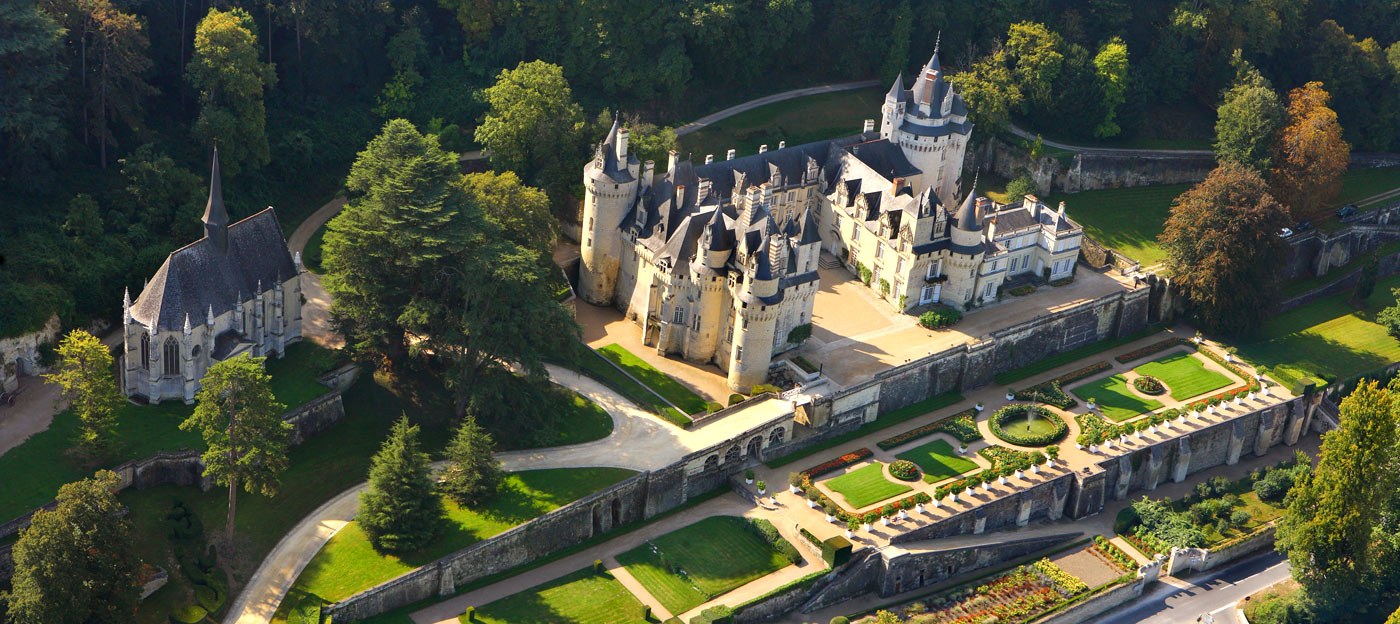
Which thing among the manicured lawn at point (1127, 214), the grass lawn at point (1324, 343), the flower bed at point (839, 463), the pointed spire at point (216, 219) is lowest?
the flower bed at point (839, 463)

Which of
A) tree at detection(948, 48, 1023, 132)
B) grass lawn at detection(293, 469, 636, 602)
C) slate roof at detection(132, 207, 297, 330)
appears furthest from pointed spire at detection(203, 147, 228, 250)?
tree at detection(948, 48, 1023, 132)

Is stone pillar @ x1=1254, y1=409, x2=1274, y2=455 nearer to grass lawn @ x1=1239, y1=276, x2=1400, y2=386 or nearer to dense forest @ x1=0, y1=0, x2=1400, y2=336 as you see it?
grass lawn @ x1=1239, y1=276, x2=1400, y2=386

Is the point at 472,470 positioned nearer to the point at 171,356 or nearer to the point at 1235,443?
the point at 171,356

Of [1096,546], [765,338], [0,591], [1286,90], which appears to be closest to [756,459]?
[765,338]

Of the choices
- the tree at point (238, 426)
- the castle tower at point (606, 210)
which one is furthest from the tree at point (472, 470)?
the castle tower at point (606, 210)

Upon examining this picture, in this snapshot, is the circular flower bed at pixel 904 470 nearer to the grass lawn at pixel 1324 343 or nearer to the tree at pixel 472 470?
the tree at pixel 472 470

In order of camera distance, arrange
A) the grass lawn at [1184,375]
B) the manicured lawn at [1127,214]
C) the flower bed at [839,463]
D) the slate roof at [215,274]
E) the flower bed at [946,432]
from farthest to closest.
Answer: the manicured lawn at [1127,214], the grass lawn at [1184,375], the flower bed at [946,432], the flower bed at [839,463], the slate roof at [215,274]
